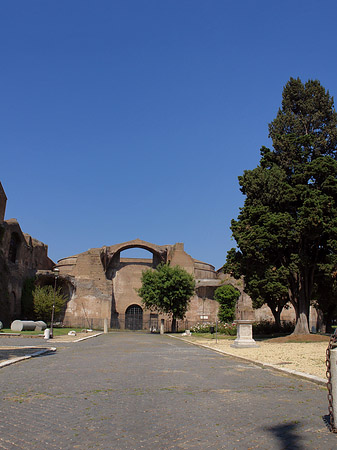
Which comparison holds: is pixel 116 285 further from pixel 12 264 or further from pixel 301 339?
pixel 301 339

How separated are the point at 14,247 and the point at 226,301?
23.4 m

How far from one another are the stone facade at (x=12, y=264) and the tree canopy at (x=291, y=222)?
22124 millimetres

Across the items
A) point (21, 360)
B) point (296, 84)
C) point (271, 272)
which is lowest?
point (21, 360)

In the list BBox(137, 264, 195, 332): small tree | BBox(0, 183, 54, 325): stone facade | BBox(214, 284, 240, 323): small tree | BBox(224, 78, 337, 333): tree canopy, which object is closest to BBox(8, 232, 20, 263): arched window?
BBox(0, 183, 54, 325): stone facade

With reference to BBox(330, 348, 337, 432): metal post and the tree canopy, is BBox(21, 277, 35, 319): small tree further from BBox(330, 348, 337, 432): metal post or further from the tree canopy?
BBox(330, 348, 337, 432): metal post

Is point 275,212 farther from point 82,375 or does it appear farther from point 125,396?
point 125,396

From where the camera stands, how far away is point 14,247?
4103 cm

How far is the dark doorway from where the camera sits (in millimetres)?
50719

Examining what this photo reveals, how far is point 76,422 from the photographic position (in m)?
4.41

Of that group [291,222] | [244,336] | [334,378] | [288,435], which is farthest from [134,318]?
[288,435]

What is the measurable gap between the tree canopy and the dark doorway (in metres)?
27.2

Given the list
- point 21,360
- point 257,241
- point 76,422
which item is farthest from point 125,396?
point 257,241

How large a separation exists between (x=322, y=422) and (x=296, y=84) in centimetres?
2828

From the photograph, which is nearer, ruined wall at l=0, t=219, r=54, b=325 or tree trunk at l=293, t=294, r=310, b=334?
tree trunk at l=293, t=294, r=310, b=334
